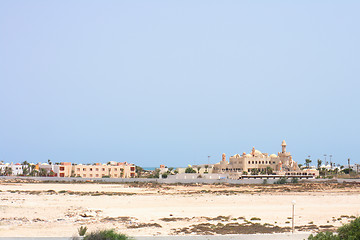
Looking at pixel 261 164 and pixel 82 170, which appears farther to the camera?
pixel 261 164

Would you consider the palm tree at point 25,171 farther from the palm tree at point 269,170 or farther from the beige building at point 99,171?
the palm tree at point 269,170

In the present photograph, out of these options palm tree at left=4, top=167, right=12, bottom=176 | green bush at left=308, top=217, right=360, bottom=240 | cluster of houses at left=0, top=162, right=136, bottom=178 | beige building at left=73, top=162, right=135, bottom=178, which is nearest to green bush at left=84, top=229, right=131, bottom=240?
green bush at left=308, top=217, right=360, bottom=240

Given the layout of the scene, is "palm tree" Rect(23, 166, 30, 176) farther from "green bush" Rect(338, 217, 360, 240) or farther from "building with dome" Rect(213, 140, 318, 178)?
"green bush" Rect(338, 217, 360, 240)

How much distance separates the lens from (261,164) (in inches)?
4122

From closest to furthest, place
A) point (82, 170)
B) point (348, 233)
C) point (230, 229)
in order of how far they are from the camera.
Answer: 1. point (348, 233)
2. point (230, 229)
3. point (82, 170)

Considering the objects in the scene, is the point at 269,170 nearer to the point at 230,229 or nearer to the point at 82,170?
the point at 82,170

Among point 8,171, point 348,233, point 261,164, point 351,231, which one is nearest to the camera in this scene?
point 351,231

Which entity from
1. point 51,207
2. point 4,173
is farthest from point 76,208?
point 4,173

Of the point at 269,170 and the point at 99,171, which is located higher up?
the point at 269,170

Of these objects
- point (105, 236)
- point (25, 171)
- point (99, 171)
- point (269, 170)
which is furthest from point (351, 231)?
point (25, 171)

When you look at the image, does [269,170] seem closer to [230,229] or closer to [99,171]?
[99,171]

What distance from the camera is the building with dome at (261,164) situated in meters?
101

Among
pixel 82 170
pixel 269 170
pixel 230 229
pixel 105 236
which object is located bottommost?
pixel 230 229

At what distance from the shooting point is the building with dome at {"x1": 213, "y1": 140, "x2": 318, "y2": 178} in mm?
100750
